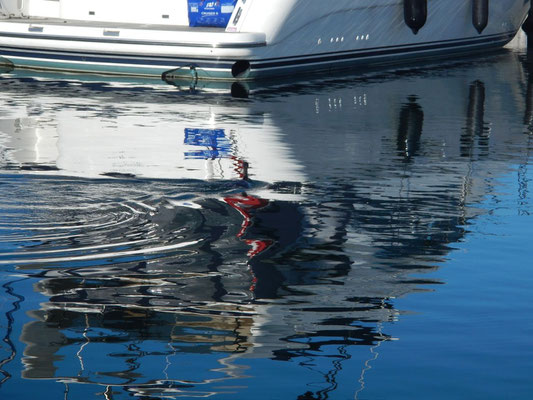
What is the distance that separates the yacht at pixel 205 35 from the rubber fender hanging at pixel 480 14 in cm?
247

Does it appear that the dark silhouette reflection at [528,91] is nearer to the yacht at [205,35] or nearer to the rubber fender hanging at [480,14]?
the rubber fender hanging at [480,14]

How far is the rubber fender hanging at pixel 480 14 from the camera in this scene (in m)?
19.8

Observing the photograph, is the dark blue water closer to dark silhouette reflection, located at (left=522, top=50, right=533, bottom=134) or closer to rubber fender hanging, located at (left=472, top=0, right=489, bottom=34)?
dark silhouette reflection, located at (left=522, top=50, right=533, bottom=134)

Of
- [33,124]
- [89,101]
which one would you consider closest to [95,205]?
[33,124]

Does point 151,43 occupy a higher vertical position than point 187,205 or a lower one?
higher

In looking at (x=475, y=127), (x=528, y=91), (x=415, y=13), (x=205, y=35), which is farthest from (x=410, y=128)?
(x=415, y=13)

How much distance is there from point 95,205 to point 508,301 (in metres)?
2.73

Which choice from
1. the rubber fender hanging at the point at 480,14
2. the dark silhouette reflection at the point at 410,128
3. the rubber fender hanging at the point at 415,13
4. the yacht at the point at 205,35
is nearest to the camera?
the dark silhouette reflection at the point at 410,128

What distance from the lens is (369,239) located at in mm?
5949

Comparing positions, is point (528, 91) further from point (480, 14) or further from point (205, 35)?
point (480, 14)

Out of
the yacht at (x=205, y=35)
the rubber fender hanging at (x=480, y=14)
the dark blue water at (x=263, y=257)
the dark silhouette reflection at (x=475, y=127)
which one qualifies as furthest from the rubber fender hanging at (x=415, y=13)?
the dark blue water at (x=263, y=257)

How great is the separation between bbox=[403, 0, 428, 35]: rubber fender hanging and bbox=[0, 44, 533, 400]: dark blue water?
666 centimetres

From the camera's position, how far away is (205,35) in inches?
560

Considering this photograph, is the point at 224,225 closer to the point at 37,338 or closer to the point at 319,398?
the point at 37,338
